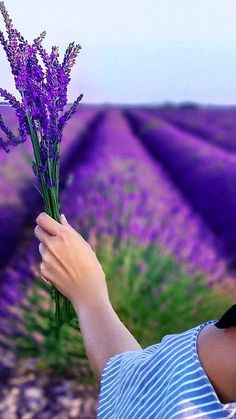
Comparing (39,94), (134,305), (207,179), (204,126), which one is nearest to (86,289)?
(39,94)

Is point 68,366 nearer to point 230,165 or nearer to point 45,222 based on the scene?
point 230,165

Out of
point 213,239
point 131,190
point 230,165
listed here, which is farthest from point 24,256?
point 230,165

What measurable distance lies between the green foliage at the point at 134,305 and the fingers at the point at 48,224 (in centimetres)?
203

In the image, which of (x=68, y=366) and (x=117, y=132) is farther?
(x=117, y=132)

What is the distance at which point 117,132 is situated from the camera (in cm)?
681

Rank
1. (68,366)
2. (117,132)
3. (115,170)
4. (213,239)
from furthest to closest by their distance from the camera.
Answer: (117,132) < (115,170) < (213,239) < (68,366)

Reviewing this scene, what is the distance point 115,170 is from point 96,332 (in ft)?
11.0

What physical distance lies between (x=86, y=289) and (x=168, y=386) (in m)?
0.25

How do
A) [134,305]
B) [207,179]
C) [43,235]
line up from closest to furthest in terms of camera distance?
[43,235], [134,305], [207,179]

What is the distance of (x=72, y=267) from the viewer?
0.87 m

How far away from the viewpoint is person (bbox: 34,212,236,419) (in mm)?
605

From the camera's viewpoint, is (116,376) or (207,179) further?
(207,179)

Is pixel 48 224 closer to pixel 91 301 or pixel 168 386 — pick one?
pixel 91 301

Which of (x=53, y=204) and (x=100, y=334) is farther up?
(x=53, y=204)
